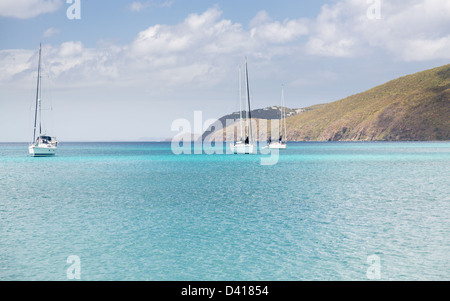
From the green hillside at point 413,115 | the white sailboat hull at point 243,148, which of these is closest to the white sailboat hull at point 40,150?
the white sailboat hull at point 243,148

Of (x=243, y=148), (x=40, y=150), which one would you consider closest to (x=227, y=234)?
(x=243, y=148)

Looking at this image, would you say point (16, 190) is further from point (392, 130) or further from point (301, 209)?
point (392, 130)

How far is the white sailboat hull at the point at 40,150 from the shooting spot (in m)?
75.7

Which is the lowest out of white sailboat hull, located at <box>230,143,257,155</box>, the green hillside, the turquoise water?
the turquoise water

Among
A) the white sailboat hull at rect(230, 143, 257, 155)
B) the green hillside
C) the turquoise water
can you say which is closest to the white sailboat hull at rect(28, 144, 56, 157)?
the white sailboat hull at rect(230, 143, 257, 155)

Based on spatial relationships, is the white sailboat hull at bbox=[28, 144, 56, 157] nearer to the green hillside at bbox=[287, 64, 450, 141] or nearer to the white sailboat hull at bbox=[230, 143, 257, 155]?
the white sailboat hull at bbox=[230, 143, 257, 155]

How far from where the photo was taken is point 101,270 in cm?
1227

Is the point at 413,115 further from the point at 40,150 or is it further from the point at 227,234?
the point at 227,234

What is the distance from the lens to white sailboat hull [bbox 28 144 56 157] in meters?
75.7

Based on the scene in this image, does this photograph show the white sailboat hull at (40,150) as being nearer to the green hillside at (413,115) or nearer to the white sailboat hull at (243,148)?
the white sailboat hull at (243,148)
